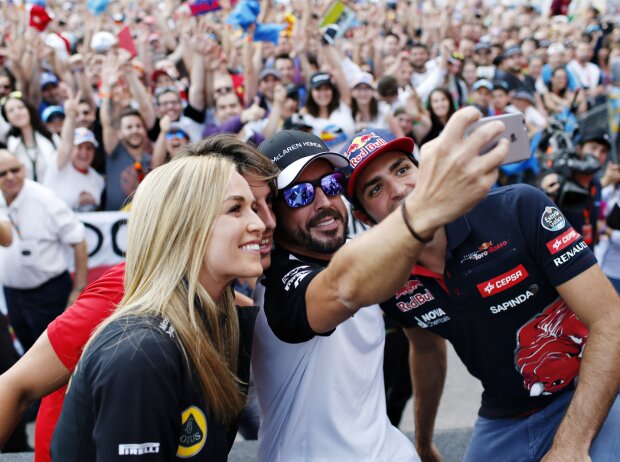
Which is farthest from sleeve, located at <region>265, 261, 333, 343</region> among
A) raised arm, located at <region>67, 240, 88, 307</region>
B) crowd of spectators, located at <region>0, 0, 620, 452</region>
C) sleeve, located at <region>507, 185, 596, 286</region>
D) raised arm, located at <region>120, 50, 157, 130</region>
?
raised arm, located at <region>120, 50, 157, 130</region>

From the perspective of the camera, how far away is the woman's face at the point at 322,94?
7370 millimetres

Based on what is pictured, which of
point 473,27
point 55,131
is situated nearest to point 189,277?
point 55,131

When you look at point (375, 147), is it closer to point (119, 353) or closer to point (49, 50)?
point (119, 353)

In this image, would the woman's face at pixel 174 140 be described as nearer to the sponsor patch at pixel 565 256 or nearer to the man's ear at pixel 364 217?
the man's ear at pixel 364 217

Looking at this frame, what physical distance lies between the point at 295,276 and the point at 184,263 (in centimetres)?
34

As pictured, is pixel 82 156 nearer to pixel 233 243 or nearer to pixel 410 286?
pixel 410 286

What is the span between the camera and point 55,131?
23.3ft

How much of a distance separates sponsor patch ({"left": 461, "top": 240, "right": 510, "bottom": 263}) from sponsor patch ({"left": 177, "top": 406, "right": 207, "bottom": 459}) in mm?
1048

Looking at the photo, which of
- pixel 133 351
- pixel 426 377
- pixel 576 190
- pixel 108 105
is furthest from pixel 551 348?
pixel 108 105

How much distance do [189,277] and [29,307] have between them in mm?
3828

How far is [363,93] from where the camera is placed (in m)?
7.59

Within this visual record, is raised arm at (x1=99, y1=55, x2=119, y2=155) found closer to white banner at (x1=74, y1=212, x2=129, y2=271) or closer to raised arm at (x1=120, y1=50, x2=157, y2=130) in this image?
raised arm at (x1=120, y1=50, x2=157, y2=130)

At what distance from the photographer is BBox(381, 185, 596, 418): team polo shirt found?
2252 millimetres

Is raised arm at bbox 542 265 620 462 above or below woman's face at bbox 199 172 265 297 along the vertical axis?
below
